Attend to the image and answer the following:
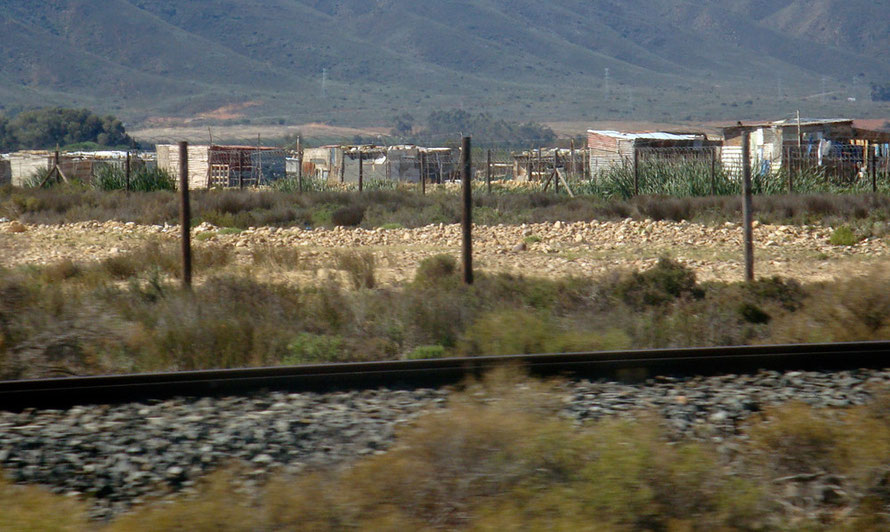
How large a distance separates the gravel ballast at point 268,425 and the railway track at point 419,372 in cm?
14

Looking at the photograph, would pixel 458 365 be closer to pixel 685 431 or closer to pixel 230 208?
pixel 685 431

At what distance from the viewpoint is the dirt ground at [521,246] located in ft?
60.4

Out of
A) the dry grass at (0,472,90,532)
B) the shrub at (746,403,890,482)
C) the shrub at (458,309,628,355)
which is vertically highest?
the shrub at (458,309,628,355)

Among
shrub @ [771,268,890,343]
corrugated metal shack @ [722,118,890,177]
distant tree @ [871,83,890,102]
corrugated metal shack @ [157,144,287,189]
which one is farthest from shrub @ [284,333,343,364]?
distant tree @ [871,83,890,102]

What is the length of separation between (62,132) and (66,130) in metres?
0.51

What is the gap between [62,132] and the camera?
102188 millimetres

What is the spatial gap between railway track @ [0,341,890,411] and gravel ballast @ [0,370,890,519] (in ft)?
0.45

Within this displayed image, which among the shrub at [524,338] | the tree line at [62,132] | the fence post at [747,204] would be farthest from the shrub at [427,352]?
the tree line at [62,132]

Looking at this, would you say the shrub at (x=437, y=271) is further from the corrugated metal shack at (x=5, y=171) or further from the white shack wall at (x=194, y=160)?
the corrugated metal shack at (x=5, y=171)

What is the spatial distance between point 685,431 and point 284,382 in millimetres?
3411

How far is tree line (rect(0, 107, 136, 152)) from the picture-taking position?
100m

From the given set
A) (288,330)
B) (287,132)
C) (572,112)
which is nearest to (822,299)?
(288,330)

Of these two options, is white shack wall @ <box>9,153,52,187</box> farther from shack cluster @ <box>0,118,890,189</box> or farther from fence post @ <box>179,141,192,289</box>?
fence post @ <box>179,141,192,289</box>

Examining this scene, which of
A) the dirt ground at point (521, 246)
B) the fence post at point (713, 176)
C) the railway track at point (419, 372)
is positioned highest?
the fence post at point (713, 176)
